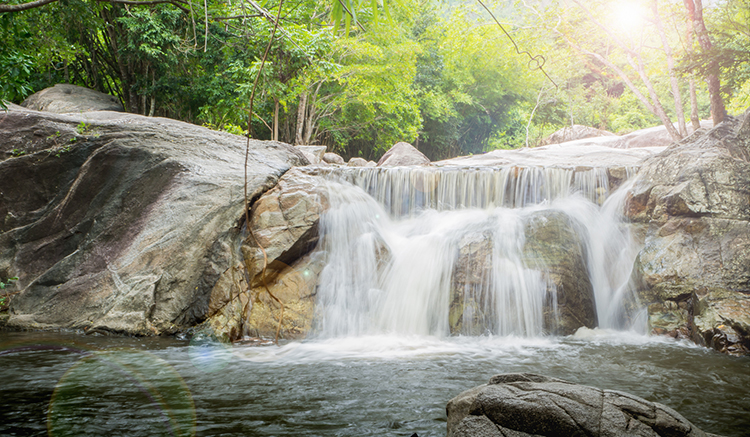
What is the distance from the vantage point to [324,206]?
318 inches

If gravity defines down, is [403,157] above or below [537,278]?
above

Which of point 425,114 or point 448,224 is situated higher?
point 425,114

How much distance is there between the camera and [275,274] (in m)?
7.27

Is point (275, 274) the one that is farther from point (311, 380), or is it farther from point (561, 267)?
point (561, 267)

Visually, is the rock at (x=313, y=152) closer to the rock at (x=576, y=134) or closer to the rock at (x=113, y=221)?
the rock at (x=113, y=221)

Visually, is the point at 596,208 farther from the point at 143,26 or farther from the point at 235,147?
the point at 143,26

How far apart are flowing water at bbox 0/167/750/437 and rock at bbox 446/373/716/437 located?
0.75 meters

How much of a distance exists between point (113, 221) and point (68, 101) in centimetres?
853

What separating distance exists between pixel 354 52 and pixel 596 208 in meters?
13.4

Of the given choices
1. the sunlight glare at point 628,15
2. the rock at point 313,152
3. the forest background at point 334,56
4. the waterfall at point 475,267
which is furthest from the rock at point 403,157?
the sunlight glare at point 628,15

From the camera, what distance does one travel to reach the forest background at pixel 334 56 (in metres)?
8.83

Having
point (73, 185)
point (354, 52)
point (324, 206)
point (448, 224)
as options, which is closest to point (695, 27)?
point (448, 224)

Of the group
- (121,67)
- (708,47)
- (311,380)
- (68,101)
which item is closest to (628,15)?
(708,47)

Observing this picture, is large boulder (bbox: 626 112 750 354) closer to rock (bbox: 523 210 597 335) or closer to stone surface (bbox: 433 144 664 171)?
rock (bbox: 523 210 597 335)
